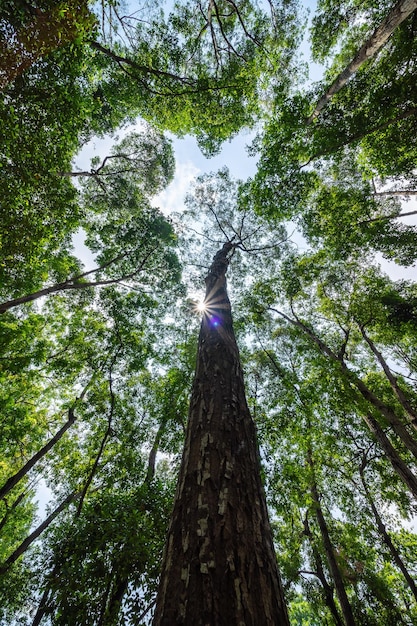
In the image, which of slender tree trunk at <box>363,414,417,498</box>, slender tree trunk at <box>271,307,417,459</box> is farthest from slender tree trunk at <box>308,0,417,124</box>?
slender tree trunk at <box>363,414,417,498</box>

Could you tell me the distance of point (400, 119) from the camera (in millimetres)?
7277

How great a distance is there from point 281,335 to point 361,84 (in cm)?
992

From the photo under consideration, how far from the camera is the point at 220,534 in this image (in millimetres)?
1372

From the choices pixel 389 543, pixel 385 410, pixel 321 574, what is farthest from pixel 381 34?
pixel 321 574

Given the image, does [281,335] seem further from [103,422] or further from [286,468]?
[103,422]

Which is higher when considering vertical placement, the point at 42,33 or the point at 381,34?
the point at 381,34

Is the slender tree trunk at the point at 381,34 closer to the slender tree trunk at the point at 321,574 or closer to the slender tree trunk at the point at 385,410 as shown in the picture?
the slender tree trunk at the point at 385,410

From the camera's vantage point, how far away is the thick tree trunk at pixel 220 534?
109cm

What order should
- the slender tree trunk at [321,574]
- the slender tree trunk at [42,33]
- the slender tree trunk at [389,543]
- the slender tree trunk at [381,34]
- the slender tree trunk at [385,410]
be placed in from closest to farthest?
the slender tree trunk at [42,33]
the slender tree trunk at [381,34]
the slender tree trunk at [385,410]
the slender tree trunk at [321,574]
the slender tree trunk at [389,543]

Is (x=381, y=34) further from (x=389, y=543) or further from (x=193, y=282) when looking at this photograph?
(x=389, y=543)

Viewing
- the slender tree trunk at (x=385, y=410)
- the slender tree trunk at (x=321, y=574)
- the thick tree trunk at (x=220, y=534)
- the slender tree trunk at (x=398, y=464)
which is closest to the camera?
the thick tree trunk at (x=220, y=534)

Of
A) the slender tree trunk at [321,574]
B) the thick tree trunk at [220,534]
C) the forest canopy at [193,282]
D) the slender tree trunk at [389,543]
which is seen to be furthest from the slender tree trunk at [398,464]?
the thick tree trunk at [220,534]

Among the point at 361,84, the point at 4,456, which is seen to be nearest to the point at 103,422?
the point at 4,456

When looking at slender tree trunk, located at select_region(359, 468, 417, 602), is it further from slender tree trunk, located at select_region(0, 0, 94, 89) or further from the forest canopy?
slender tree trunk, located at select_region(0, 0, 94, 89)
